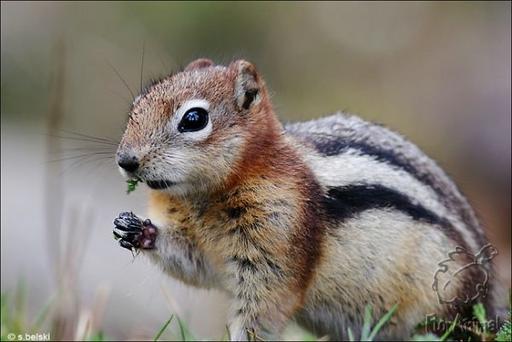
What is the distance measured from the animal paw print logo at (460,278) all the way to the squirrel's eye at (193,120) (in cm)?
147

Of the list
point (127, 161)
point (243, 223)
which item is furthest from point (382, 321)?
point (127, 161)

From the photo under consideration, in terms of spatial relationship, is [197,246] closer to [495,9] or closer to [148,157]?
[148,157]

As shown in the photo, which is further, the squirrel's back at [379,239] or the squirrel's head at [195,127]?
the squirrel's back at [379,239]

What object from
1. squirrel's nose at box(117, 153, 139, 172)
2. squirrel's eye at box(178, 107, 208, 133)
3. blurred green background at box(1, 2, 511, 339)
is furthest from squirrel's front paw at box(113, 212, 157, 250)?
blurred green background at box(1, 2, 511, 339)

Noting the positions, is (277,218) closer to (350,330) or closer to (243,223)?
(243,223)

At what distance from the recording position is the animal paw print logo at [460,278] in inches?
192

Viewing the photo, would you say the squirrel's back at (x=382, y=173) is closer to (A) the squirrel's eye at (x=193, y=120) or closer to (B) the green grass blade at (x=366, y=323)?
(B) the green grass blade at (x=366, y=323)

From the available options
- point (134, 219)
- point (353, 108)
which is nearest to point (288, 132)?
point (134, 219)

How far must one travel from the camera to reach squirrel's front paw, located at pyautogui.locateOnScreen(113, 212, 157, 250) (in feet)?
14.8

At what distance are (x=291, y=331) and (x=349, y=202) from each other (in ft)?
3.65

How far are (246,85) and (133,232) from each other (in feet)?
3.08

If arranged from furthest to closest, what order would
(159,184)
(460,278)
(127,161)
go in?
(460,278) → (159,184) → (127,161)

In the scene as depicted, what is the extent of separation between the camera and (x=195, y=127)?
444 cm

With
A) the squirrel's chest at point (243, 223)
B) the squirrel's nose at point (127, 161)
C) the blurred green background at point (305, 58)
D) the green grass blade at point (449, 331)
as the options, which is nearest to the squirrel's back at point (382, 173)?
the squirrel's chest at point (243, 223)
